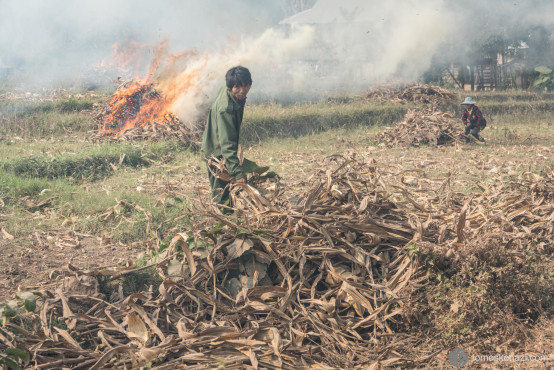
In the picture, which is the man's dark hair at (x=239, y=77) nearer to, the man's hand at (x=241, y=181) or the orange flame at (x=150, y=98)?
the man's hand at (x=241, y=181)

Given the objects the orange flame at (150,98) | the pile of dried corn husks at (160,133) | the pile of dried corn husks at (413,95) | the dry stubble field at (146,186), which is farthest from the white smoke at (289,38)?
the pile of dried corn husks at (160,133)

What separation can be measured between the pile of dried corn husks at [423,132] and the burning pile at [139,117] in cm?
481

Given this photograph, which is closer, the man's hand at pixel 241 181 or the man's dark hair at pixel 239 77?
the man's hand at pixel 241 181

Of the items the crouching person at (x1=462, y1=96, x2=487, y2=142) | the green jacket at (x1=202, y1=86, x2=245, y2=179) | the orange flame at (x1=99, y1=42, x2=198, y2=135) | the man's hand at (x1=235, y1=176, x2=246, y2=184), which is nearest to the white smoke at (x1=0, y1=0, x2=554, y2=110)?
the orange flame at (x1=99, y1=42, x2=198, y2=135)

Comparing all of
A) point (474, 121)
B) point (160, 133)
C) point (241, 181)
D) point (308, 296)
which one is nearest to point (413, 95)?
point (474, 121)

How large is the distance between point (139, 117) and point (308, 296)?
9.17m

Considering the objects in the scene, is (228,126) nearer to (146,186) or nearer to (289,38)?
(146,186)

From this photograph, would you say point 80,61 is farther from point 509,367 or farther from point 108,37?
point 509,367

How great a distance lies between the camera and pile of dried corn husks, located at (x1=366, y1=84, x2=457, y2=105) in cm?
1717

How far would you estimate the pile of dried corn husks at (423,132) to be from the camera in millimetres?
11534

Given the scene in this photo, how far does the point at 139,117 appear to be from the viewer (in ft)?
37.9

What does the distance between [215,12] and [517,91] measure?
20605mm

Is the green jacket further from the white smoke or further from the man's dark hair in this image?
the white smoke

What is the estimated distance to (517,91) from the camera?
67.1ft
